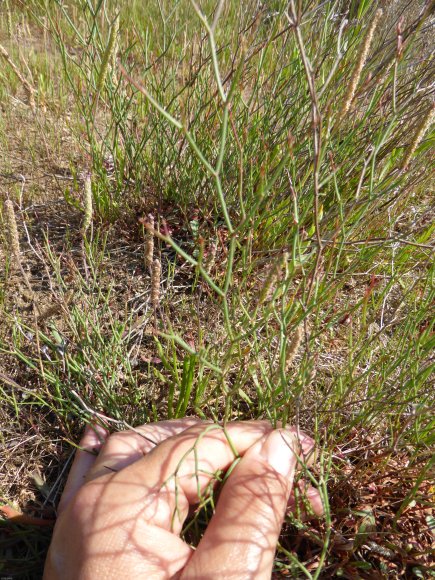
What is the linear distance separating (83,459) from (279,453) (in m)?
0.46

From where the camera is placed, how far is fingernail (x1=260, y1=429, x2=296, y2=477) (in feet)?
3.02

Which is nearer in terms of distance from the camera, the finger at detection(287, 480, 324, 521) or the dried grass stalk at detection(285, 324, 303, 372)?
the dried grass stalk at detection(285, 324, 303, 372)

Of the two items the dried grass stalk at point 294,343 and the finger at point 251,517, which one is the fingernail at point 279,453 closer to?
the finger at point 251,517

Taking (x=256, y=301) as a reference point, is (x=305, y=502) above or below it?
below

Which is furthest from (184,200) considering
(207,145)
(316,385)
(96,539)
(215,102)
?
(96,539)

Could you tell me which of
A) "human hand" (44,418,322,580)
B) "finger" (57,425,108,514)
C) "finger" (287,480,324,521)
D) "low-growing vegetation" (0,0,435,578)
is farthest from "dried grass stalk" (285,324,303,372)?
"finger" (57,425,108,514)

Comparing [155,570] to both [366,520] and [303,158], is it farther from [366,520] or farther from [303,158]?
[303,158]

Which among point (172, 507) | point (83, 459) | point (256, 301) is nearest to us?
point (172, 507)

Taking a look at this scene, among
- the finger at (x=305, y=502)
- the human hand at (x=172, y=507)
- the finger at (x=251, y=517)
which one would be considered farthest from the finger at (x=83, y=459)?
the finger at (x=305, y=502)

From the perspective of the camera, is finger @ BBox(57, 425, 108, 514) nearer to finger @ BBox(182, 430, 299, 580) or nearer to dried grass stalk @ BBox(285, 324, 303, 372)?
finger @ BBox(182, 430, 299, 580)

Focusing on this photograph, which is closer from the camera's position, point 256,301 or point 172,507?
point 172,507

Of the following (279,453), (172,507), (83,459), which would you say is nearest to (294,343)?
(279,453)

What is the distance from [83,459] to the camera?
104 centimetres

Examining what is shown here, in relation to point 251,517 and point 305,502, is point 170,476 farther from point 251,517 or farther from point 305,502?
point 305,502
